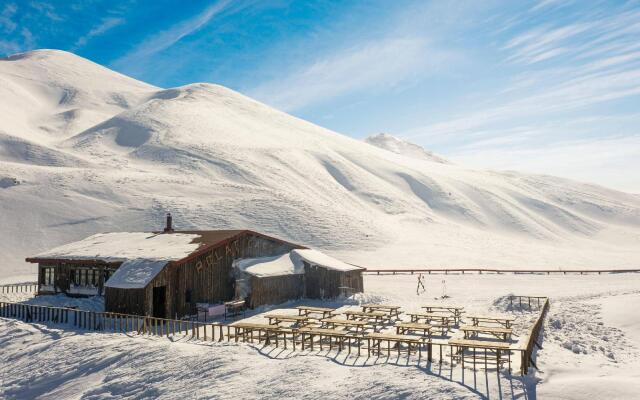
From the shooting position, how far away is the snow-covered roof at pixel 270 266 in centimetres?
2902

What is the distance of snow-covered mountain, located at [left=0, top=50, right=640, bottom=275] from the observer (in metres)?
62.6

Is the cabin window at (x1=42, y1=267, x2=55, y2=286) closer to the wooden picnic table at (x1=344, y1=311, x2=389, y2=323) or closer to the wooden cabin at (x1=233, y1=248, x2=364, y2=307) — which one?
the wooden cabin at (x1=233, y1=248, x2=364, y2=307)

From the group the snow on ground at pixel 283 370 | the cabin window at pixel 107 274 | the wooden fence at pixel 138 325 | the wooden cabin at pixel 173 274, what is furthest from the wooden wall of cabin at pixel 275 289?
the snow on ground at pixel 283 370

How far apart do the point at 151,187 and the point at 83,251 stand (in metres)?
43.9

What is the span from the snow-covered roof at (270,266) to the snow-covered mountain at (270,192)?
2444 centimetres

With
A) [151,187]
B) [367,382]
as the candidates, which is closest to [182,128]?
[151,187]

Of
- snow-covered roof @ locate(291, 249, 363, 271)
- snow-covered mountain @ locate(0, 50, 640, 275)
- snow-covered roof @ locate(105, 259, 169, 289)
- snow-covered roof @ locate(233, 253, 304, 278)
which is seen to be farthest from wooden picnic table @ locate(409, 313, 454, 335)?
snow-covered mountain @ locate(0, 50, 640, 275)

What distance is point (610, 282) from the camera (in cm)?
3897

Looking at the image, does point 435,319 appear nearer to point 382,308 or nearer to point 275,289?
point 382,308

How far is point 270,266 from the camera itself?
100ft

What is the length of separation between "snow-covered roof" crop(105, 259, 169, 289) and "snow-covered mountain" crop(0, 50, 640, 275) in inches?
1141

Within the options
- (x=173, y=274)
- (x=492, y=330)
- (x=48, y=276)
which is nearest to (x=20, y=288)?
(x=48, y=276)

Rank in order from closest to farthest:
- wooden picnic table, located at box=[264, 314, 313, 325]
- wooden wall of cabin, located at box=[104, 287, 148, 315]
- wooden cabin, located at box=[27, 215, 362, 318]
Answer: wooden picnic table, located at box=[264, 314, 313, 325] < wooden wall of cabin, located at box=[104, 287, 148, 315] < wooden cabin, located at box=[27, 215, 362, 318]

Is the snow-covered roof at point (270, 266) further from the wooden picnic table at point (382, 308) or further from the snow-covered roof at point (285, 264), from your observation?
the wooden picnic table at point (382, 308)
